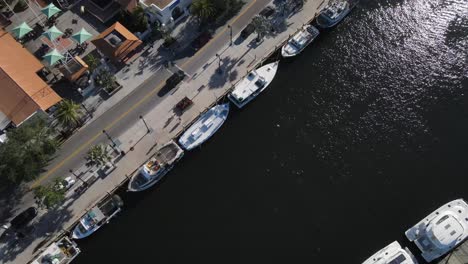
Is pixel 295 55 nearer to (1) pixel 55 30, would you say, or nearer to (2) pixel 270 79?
(2) pixel 270 79

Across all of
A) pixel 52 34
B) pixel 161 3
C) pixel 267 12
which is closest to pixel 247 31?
pixel 267 12

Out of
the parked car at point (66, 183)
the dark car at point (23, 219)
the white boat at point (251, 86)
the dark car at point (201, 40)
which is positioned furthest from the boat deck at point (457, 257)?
the dark car at point (23, 219)

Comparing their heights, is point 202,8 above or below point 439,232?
above

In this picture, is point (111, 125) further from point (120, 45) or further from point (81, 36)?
point (81, 36)

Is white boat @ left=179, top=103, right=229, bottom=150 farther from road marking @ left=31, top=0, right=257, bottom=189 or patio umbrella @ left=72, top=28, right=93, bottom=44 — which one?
patio umbrella @ left=72, top=28, right=93, bottom=44

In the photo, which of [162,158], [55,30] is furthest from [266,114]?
[55,30]
